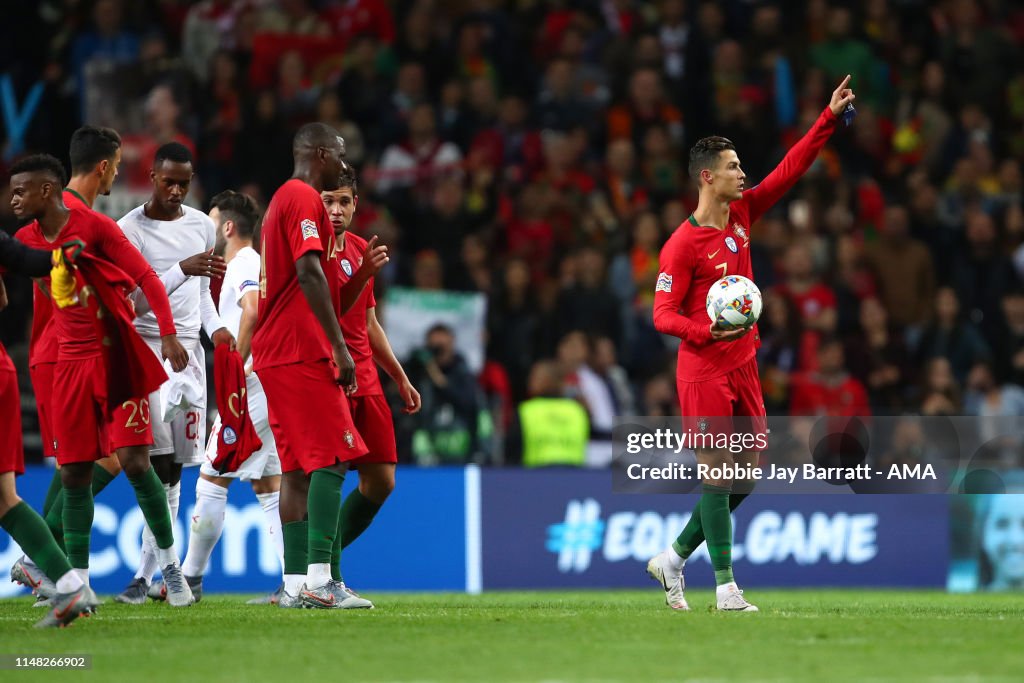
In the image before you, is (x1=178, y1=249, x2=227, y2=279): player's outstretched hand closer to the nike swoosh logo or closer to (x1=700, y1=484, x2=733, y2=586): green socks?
the nike swoosh logo

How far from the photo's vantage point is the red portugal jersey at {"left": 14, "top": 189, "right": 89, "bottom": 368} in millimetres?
8938

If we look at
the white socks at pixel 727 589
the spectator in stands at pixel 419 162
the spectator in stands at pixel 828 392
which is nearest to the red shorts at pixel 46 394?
the white socks at pixel 727 589

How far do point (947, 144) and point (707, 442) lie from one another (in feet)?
37.8

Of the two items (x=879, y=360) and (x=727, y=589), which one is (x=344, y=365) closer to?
(x=727, y=589)

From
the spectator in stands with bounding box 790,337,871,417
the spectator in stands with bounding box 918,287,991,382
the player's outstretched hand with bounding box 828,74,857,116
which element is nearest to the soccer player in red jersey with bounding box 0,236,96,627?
the player's outstretched hand with bounding box 828,74,857,116

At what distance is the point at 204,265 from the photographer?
9.34 meters

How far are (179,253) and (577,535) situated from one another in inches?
229

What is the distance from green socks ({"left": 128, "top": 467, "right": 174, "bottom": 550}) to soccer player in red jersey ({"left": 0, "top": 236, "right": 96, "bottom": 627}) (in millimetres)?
1043

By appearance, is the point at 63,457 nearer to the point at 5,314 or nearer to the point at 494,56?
the point at 5,314

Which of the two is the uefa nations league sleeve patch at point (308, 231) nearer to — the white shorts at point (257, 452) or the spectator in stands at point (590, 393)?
the white shorts at point (257, 452)

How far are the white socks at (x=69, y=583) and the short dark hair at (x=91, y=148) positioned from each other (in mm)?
2578

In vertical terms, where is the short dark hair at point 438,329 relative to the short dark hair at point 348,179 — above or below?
below

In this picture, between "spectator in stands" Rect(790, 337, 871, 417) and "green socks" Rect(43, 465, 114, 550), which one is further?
"spectator in stands" Rect(790, 337, 871, 417)

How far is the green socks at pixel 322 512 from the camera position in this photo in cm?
854
